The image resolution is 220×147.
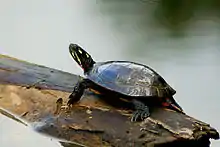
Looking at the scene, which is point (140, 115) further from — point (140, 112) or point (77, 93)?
point (77, 93)

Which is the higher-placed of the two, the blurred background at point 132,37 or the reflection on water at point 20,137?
the blurred background at point 132,37

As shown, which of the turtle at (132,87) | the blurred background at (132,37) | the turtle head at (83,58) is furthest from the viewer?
the blurred background at (132,37)

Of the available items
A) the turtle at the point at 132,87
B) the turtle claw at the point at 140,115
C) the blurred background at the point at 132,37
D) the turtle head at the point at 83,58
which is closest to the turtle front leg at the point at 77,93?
the turtle at the point at 132,87

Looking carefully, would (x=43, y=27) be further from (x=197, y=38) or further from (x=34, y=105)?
(x=34, y=105)

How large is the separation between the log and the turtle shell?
6cm

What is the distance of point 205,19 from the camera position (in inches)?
161

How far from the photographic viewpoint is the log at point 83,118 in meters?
1.50

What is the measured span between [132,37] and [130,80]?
183 cm

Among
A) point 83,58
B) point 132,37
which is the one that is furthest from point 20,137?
point 132,37

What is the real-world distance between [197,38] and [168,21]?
0.60 meters

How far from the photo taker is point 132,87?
165cm

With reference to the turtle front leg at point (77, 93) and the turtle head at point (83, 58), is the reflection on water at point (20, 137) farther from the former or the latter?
the turtle head at point (83, 58)

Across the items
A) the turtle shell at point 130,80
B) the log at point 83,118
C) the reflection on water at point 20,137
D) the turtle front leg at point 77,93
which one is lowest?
the reflection on water at point 20,137

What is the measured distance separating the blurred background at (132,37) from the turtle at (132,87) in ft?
1.17
